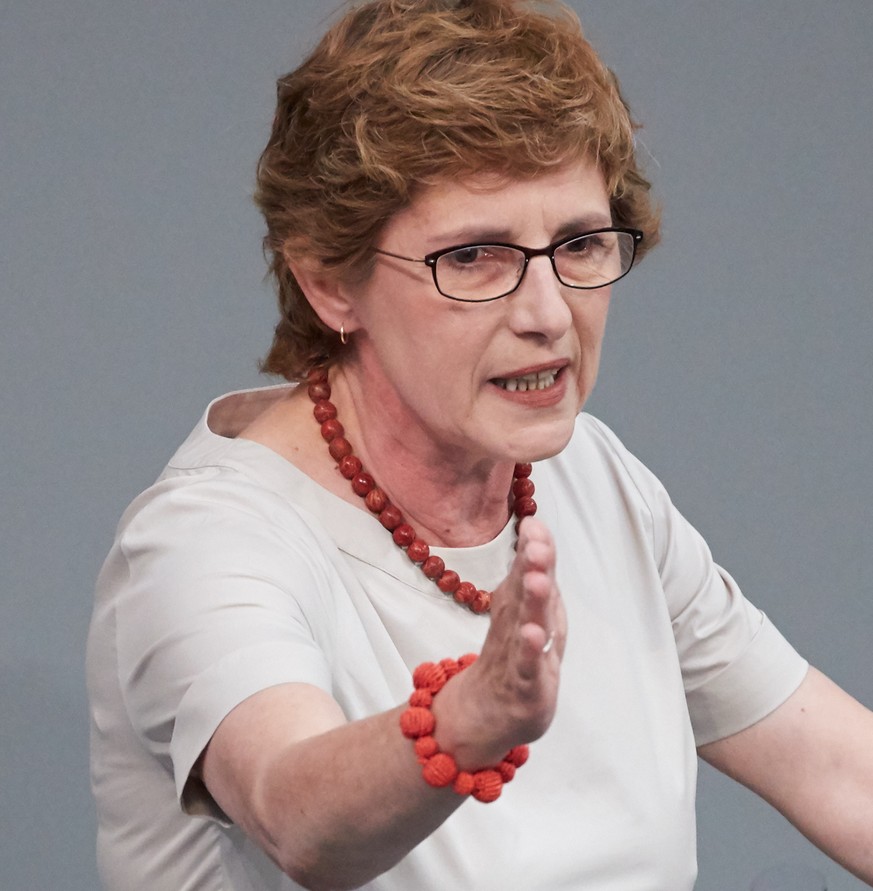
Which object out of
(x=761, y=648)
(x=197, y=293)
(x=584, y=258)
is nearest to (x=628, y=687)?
(x=761, y=648)

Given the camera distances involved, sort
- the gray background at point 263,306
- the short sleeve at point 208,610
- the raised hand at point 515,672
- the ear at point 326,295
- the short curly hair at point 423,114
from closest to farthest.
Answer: the raised hand at point 515,672 → the short sleeve at point 208,610 → the short curly hair at point 423,114 → the ear at point 326,295 → the gray background at point 263,306

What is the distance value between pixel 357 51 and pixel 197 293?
0.93 meters

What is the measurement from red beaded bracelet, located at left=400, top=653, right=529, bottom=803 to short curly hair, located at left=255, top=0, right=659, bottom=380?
52 cm

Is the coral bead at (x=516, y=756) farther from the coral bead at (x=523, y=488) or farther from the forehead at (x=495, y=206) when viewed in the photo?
the coral bead at (x=523, y=488)

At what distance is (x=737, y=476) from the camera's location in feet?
8.71

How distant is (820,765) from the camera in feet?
5.46

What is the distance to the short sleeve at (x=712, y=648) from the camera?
5.56ft

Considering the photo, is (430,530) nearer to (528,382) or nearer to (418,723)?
(528,382)

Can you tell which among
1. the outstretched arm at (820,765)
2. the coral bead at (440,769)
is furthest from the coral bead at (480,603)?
the coral bead at (440,769)

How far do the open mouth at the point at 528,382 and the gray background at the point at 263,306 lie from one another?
0.75 metres

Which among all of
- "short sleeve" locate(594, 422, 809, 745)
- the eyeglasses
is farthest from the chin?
"short sleeve" locate(594, 422, 809, 745)

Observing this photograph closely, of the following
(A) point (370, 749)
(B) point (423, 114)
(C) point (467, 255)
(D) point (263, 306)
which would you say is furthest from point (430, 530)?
(D) point (263, 306)

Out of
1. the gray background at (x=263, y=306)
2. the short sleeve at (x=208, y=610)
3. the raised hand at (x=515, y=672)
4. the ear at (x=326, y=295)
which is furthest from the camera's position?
the gray background at (x=263, y=306)

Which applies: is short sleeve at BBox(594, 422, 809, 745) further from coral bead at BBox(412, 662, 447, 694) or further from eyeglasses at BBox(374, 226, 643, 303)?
coral bead at BBox(412, 662, 447, 694)
